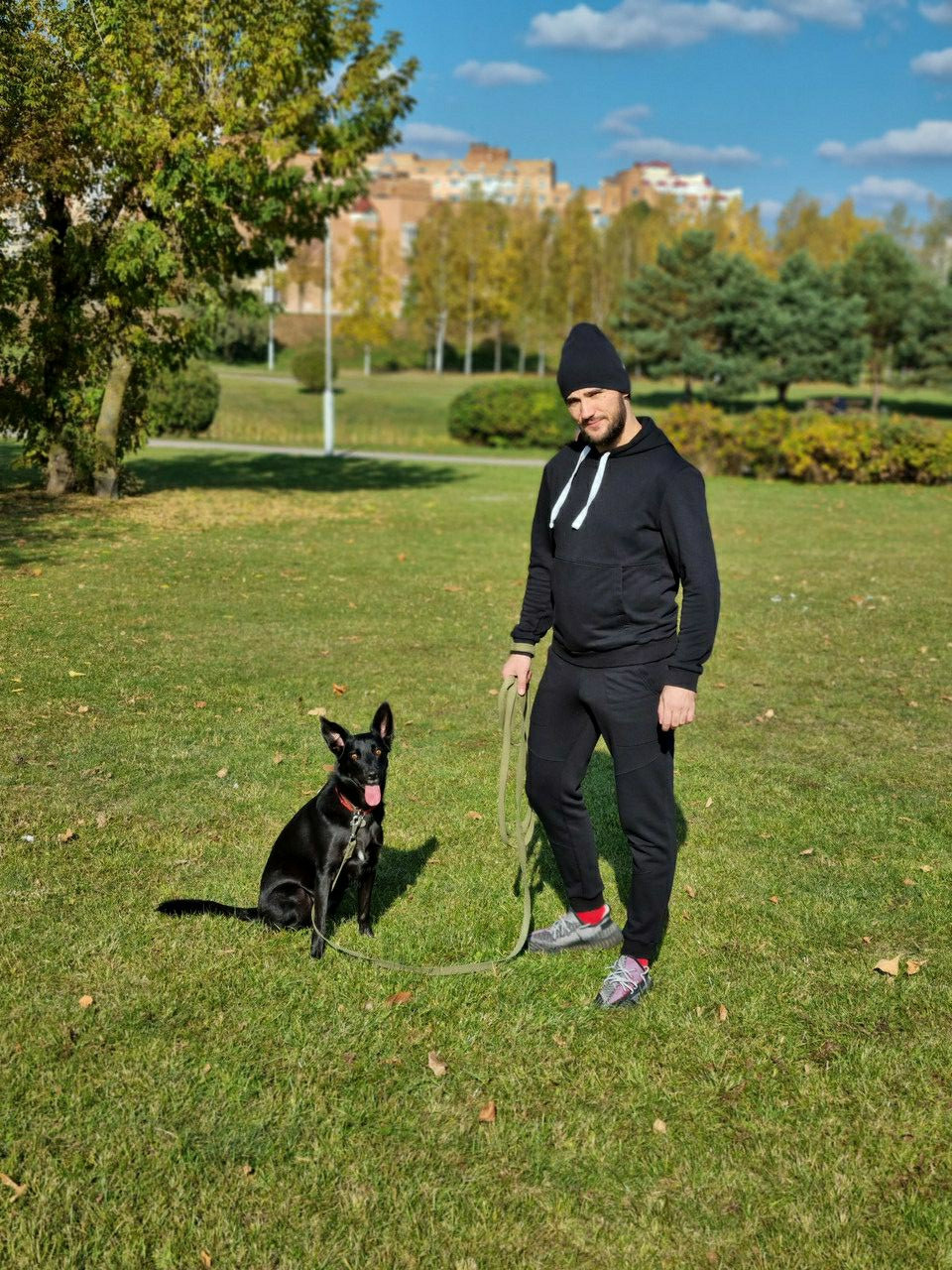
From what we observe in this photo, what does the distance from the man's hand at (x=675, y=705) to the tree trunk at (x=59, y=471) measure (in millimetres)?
14689

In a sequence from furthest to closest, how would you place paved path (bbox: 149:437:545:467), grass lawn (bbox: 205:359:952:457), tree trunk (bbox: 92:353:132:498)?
grass lawn (bbox: 205:359:952:457) < paved path (bbox: 149:437:545:467) < tree trunk (bbox: 92:353:132:498)

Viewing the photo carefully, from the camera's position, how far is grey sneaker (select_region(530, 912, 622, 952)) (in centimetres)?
465

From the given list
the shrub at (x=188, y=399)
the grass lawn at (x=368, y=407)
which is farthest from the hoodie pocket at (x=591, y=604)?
the grass lawn at (x=368, y=407)

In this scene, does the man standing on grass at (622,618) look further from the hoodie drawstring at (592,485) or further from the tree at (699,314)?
the tree at (699,314)

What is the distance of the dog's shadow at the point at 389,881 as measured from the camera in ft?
16.2

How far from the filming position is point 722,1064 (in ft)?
12.9

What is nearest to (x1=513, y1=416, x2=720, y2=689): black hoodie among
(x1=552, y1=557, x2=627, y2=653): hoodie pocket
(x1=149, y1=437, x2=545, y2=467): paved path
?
(x1=552, y1=557, x2=627, y2=653): hoodie pocket

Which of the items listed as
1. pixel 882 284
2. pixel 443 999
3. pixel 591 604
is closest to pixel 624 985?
pixel 443 999

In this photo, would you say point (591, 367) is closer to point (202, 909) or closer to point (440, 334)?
point (202, 909)

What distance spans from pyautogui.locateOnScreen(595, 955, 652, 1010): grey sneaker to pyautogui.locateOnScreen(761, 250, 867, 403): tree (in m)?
48.4

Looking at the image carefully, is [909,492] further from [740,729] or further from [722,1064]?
[722,1064]

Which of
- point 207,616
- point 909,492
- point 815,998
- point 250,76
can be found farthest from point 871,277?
point 815,998

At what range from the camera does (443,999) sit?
4281 mm

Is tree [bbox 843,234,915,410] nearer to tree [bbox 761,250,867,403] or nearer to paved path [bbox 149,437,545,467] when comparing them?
tree [bbox 761,250,867,403]
